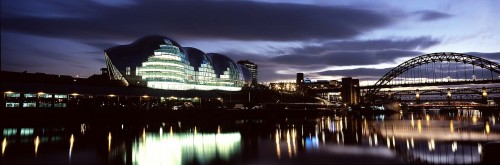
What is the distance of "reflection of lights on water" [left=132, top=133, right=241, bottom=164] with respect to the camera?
24.4 m

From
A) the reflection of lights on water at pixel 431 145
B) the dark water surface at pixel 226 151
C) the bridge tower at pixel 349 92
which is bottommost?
the reflection of lights on water at pixel 431 145

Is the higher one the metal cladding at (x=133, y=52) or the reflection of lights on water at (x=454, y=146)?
the metal cladding at (x=133, y=52)

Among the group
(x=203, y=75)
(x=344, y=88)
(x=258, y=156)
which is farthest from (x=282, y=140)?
(x=344, y=88)

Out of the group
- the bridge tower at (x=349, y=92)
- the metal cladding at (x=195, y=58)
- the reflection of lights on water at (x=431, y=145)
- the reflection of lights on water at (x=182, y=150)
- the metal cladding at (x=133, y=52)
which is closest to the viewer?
the reflection of lights on water at (x=182, y=150)

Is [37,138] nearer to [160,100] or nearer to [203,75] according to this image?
[160,100]

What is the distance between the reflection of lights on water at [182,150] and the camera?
80.1 feet

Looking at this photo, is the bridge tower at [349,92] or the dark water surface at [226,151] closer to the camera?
the dark water surface at [226,151]

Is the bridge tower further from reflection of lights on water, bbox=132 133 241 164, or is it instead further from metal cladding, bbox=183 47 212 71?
reflection of lights on water, bbox=132 133 241 164

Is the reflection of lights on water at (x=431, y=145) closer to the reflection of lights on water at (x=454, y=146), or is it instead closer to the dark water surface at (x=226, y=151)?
the dark water surface at (x=226, y=151)

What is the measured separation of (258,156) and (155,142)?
1035 centimetres

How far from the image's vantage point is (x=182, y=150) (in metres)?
28.7

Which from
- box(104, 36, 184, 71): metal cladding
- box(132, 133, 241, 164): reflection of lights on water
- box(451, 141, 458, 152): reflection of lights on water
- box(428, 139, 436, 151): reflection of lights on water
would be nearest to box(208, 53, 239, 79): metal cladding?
box(104, 36, 184, 71): metal cladding

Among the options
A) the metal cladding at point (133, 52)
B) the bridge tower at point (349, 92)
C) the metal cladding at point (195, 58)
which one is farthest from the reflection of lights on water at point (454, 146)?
the bridge tower at point (349, 92)

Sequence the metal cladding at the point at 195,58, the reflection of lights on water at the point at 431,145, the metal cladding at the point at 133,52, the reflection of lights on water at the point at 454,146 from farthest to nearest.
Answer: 1. the metal cladding at the point at 195,58
2. the metal cladding at the point at 133,52
3. the reflection of lights on water at the point at 431,145
4. the reflection of lights on water at the point at 454,146
